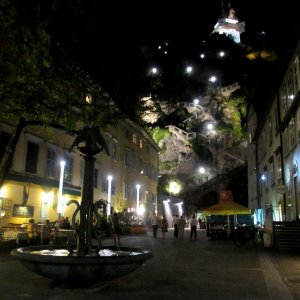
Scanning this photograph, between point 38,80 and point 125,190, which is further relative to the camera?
point 125,190

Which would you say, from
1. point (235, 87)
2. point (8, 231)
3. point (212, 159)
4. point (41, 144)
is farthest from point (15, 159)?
point (235, 87)

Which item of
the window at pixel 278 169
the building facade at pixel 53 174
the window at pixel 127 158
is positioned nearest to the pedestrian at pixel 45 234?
the building facade at pixel 53 174

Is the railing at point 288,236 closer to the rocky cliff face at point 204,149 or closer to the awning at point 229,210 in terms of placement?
the awning at point 229,210

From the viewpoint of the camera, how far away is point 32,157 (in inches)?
904

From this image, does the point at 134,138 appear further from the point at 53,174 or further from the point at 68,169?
the point at 53,174

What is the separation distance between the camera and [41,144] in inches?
937

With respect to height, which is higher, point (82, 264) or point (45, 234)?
point (45, 234)

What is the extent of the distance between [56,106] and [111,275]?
860cm

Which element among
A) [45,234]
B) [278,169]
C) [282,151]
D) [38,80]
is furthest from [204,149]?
[38,80]

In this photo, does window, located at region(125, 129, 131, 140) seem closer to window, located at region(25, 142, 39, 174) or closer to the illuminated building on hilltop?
window, located at region(25, 142, 39, 174)

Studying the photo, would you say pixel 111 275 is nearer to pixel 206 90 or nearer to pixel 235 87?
pixel 235 87

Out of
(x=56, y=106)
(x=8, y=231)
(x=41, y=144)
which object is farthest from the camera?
(x=41, y=144)

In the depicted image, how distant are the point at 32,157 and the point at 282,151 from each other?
16216 millimetres

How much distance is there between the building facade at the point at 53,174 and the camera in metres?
20.6
